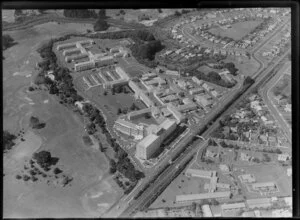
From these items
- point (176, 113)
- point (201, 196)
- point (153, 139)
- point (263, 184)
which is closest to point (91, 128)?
point (153, 139)

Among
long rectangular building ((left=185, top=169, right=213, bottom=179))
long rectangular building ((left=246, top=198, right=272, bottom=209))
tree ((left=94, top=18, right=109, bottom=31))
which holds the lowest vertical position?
long rectangular building ((left=246, top=198, right=272, bottom=209))

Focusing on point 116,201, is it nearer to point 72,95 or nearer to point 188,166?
point 188,166

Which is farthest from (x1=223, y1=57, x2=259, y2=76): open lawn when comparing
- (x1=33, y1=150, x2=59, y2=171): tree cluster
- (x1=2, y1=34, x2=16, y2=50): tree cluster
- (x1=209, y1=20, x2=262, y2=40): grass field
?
(x1=2, y1=34, x2=16, y2=50): tree cluster

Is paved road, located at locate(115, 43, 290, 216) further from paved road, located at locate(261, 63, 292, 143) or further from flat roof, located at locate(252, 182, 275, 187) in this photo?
flat roof, located at locate(252, 182, 275, 187)

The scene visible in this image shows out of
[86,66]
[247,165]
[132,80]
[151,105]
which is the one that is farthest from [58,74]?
[247,165]

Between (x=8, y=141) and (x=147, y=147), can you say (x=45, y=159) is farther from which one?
(x=147, y=147)
